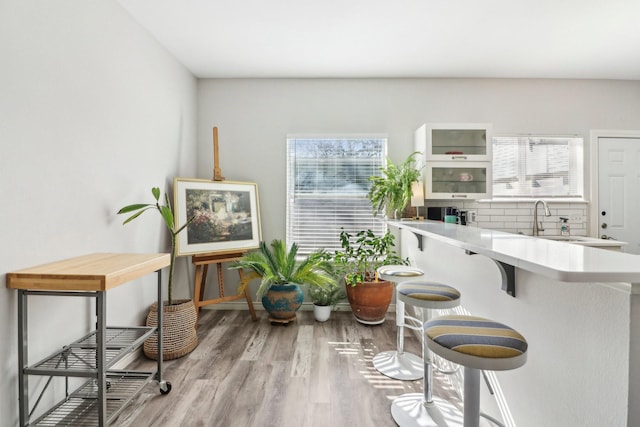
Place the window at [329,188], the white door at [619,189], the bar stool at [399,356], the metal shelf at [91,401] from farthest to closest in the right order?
the window at [329,188] < the white door at [619,189] < the bar stool at [399,356] < the metal shelf at [91,401]

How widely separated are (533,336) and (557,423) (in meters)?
0.30

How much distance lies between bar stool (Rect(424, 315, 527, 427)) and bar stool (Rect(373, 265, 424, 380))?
39.3 inches

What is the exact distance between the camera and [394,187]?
126 inches

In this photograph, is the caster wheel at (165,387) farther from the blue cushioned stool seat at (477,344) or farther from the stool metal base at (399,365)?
the blue cushioned stool seat at (477,344)

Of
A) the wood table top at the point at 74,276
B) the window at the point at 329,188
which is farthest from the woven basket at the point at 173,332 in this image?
the window at the point at 329,188

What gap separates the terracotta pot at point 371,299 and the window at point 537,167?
174cm

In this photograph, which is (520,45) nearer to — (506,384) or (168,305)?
(506,384)


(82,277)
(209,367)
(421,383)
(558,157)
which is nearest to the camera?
(82,277)

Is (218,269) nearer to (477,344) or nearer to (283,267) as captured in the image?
(283,267)

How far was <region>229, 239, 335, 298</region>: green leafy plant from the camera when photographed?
3.10 metres

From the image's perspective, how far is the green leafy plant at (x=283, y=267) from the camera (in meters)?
3.10

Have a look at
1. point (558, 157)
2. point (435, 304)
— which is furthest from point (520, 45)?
point (435, 304)

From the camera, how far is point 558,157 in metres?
3.57

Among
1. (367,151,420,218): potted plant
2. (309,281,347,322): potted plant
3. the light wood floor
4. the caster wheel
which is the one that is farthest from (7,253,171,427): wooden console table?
(367,151,420,218): potted plant
